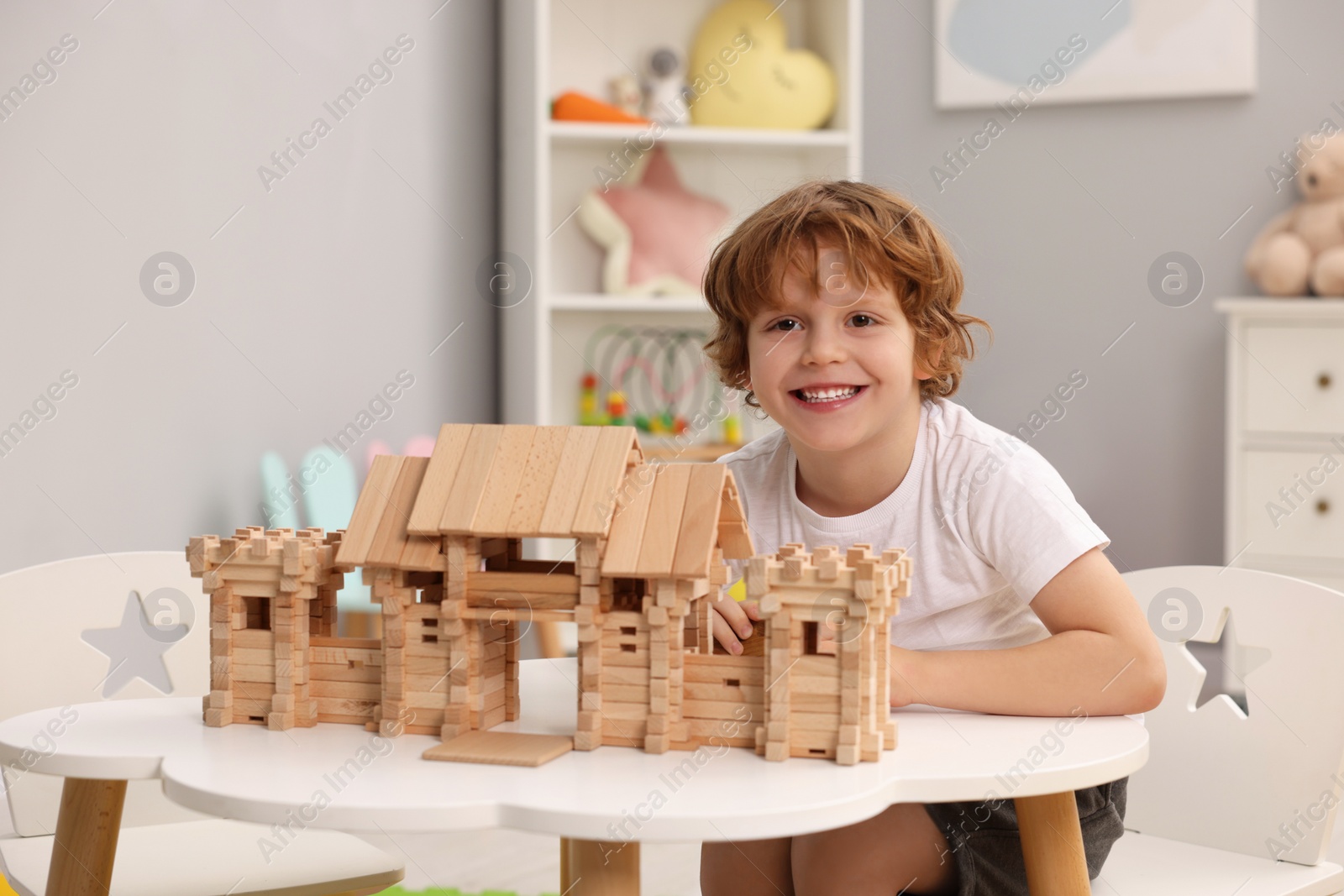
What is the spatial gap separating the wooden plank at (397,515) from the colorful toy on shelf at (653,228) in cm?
184

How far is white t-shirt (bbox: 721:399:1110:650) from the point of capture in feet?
3.33

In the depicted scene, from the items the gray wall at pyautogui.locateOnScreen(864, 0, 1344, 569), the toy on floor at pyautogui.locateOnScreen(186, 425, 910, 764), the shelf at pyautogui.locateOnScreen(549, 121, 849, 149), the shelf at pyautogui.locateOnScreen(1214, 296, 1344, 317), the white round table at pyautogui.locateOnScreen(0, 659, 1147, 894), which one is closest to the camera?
the white round table at pyautogui.locateOnScreen(0, 659, 1147, 894)

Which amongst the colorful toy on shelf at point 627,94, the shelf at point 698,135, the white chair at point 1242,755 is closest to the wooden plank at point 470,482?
the white chair at point 1242,755

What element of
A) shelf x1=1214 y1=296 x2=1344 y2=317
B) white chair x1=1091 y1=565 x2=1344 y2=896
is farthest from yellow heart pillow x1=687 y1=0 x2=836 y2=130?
white chair x1=1091 y1=565 x2=1344 y2=896

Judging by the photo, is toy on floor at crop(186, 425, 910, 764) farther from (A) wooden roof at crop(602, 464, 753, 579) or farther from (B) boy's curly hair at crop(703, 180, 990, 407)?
(B) boy's curly hair at crop(703, 180, 990, 407)

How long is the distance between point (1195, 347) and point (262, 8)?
2.04 m

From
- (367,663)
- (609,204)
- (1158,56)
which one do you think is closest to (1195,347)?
(1158,56)

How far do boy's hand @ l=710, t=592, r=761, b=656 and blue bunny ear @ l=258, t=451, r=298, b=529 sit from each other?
3.98 feet

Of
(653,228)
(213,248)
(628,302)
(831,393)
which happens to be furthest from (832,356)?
(653,228)

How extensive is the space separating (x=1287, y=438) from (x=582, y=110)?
1514mm

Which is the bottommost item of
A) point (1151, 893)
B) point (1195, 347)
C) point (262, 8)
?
point (1151, 893)

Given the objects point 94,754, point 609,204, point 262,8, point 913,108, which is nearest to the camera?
point 94,754

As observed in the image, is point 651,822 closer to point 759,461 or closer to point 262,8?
point 759,461

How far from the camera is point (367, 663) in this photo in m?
0.91
